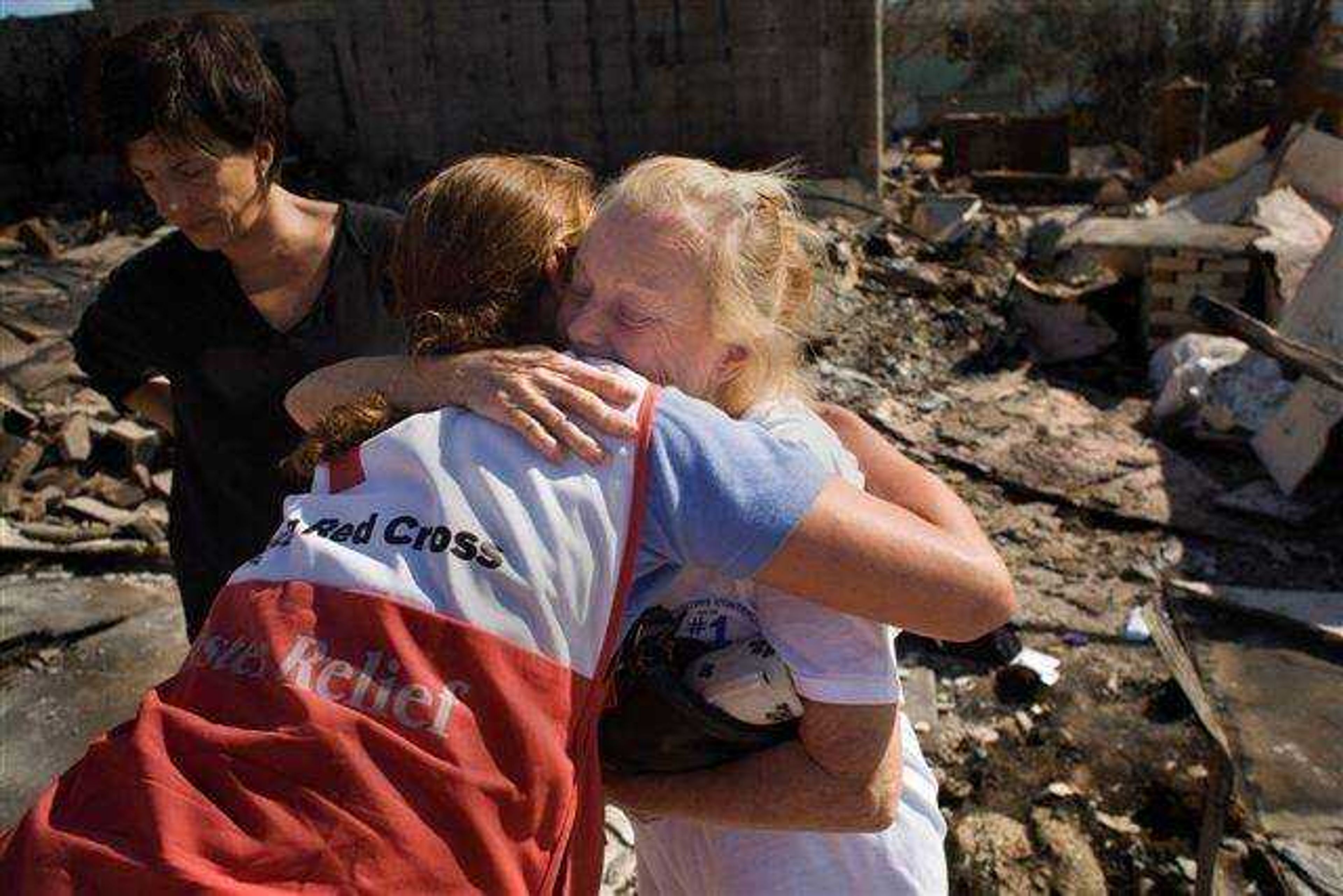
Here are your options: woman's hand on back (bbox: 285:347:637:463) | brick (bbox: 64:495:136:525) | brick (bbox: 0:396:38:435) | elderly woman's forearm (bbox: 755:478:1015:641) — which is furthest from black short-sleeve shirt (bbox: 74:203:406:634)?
brick (bbox: 0:396:38:435)

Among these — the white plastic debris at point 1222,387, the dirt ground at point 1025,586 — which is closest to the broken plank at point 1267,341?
the white plastic debris at point 1222,387

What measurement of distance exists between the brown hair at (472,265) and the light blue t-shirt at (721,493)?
0.89 feet

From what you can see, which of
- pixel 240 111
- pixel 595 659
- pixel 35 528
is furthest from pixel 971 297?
pixel 595 659

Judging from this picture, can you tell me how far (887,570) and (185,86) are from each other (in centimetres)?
162

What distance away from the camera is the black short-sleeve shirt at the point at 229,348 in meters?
2.23

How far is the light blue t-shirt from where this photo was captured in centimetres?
107

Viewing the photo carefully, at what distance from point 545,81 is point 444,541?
9.37 meters

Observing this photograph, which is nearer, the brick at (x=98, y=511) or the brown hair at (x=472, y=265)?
the brown hair at (x=472, y=265)

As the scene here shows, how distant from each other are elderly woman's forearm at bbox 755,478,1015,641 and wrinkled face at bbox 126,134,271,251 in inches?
59.6

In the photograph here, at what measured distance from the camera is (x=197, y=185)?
2088mm

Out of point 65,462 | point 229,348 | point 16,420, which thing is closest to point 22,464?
point 65,462

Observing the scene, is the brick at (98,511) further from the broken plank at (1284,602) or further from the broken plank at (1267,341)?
the broken plank at (1267,341)

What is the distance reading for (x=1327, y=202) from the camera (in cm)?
829

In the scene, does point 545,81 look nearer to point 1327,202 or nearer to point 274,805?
point 1327,202
